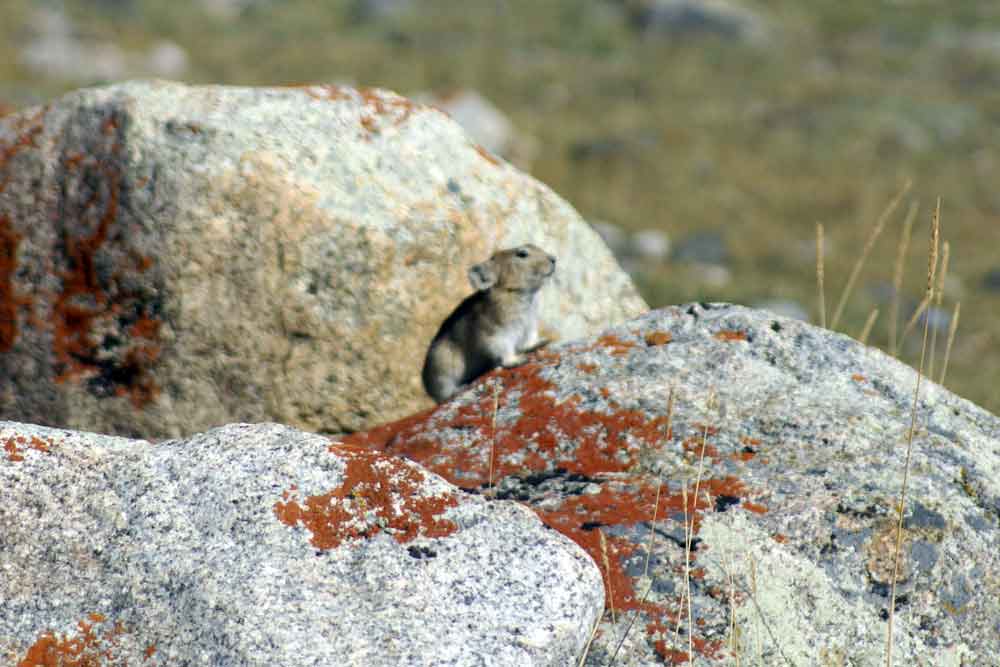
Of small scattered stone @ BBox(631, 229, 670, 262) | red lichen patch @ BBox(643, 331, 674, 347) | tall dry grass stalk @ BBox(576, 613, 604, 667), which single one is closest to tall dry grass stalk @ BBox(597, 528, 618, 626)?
tall dry grass stalk @ BBox(576, 613, 604, 667)

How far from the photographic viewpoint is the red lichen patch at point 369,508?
3.78 meters

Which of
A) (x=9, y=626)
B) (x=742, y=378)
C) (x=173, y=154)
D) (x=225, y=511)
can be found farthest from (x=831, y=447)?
(x=173, y=154)

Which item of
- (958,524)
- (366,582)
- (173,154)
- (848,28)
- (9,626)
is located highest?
(848,28)

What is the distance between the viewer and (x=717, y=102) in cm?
2402

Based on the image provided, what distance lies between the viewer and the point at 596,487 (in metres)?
4.78

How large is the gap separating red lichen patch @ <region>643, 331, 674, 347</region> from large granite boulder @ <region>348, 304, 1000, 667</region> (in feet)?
0.05

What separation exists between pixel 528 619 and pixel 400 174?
3610mm

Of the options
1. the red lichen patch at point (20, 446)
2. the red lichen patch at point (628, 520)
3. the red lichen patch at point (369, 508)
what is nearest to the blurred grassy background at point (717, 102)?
the red lichen patch at point (628, 520)

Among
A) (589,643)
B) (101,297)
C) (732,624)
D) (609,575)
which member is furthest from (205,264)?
(732,624)

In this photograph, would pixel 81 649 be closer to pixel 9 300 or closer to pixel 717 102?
pixel 9 300

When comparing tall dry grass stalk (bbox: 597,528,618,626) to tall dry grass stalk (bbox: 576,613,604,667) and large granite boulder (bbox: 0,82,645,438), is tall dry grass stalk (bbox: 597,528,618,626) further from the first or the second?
large granite boulder (bbox: 0,82,645,438)

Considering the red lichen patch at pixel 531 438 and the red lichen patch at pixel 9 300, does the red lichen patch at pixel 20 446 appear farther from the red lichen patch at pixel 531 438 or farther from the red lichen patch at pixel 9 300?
the red lichen patch at pixel 9 300

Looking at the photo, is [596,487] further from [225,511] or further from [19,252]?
[19,252]

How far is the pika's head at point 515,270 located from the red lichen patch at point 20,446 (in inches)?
120
